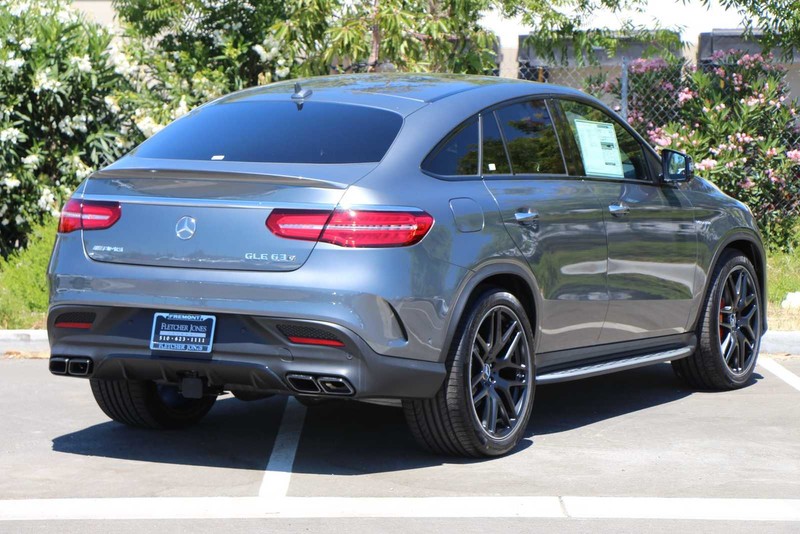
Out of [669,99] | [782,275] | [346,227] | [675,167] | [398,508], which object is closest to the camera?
[398,508]

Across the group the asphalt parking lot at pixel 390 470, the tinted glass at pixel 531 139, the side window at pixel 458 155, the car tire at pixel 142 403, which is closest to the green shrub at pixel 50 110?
the asphalt parking lot at pixel 390 470

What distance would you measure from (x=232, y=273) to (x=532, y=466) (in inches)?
62.6

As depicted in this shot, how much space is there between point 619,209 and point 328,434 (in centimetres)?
184

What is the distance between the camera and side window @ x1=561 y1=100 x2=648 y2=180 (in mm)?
7301

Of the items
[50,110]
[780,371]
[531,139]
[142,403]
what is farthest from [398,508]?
[50,110]

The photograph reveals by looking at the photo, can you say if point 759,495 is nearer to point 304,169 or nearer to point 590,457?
point 590,457

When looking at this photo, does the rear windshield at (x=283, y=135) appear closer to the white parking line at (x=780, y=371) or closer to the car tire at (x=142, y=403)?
the car tire at (x=142, y=403)

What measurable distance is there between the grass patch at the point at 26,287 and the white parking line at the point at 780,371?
487 centimetres

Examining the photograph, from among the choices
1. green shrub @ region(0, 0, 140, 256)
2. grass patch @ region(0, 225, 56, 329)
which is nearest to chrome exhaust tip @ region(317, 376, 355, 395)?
grass patch @ region(0, 225, 56, 329)

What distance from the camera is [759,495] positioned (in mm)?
5715

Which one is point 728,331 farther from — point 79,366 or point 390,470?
point 79,366

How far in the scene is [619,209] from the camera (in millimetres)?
7246

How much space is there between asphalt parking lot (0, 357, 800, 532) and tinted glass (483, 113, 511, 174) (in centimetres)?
130

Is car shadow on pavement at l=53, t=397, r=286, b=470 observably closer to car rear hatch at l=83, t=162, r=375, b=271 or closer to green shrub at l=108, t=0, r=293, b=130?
car rear hatch at l=83, t=162, r=375, b=271
